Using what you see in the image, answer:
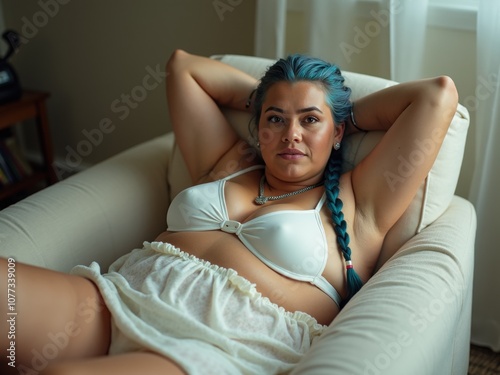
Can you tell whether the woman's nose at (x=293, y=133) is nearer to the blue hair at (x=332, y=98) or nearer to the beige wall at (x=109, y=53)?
the blue hair at (x=332, y=98)

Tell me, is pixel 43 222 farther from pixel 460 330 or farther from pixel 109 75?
pixel 109 75

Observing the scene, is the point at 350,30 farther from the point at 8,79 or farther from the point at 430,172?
the point at 8,79

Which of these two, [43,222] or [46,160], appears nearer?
[43,222]

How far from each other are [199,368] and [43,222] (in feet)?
2.22

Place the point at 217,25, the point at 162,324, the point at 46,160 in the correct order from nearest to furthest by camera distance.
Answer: the point at 162,324
the point at 217,25
the point at 46,160

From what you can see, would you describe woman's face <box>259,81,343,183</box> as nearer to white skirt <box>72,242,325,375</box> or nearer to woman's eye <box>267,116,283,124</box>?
woman's eye <box>267,116,283,124</box>

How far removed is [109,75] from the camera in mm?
2797

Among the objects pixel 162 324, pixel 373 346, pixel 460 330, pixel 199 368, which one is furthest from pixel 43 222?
pixel 460 330

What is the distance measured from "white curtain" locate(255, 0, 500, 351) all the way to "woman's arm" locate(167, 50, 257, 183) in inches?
13.8

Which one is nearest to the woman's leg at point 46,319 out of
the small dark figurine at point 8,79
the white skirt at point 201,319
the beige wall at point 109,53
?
the white skirt at point 201,319

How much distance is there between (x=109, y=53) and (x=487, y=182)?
1.76m

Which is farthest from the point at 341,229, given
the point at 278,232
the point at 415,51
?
the point at 415,51

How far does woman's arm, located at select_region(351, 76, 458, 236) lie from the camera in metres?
1.44

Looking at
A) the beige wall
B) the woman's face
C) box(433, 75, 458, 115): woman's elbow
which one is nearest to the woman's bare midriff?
the woman's face
